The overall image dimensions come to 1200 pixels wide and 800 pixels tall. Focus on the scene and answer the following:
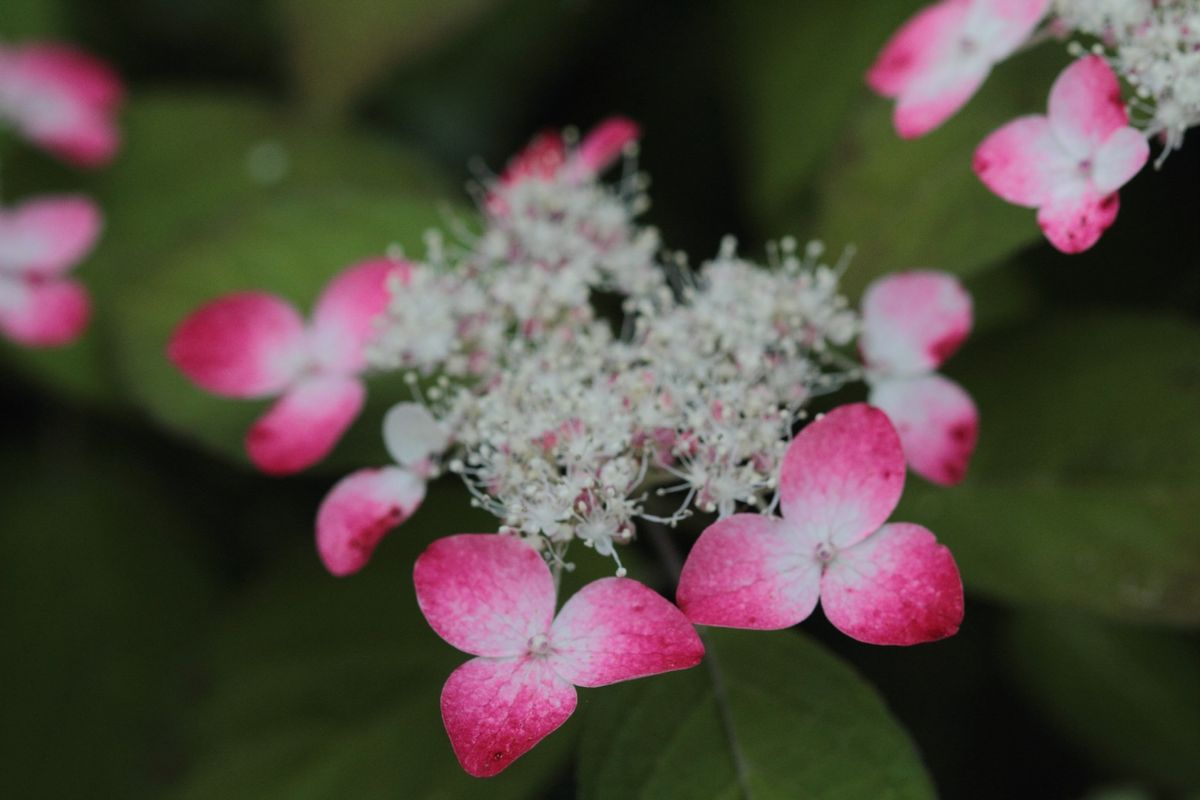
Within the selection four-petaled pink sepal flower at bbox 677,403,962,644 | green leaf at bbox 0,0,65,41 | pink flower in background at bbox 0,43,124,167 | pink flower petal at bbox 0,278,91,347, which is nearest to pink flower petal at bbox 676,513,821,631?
four-petaled pink sepal flower at bbox 677,403,962,644

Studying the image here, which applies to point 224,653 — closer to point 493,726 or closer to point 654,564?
point 654,564

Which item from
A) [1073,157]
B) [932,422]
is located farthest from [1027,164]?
[932,422]

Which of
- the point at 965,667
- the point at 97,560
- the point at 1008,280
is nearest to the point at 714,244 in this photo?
the point at 1008,280

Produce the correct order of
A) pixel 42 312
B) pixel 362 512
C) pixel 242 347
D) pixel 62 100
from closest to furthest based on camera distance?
pixel 362 512 → pixel 242 347 → pixel 42 312 → pixel 62 100

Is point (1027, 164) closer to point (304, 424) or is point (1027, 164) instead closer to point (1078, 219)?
point (1078, 219)

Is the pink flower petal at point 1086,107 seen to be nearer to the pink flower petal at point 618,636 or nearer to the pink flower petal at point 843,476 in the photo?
the pink flower petal at point 843,476

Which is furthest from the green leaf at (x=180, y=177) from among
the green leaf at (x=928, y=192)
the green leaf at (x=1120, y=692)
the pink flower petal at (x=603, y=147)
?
the green leaf at (x=1120, y=692)
